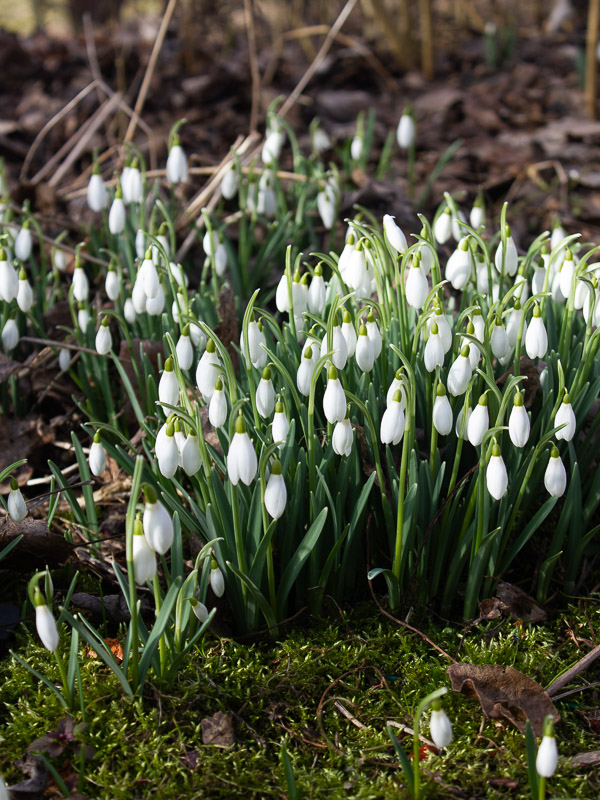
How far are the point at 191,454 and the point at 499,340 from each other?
0.82m

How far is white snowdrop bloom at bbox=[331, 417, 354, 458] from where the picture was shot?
5.68 feet

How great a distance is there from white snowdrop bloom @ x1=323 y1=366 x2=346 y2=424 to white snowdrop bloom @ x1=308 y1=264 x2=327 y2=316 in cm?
51

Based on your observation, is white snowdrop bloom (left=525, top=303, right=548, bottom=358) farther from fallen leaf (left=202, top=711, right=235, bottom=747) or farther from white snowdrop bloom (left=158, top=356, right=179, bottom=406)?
fallen leaf (left=202, top=711, right=235, bottom=747)

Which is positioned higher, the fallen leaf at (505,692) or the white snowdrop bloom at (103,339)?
the white snowdrop bloom at (103,339)

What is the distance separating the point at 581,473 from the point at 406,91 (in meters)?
4.62

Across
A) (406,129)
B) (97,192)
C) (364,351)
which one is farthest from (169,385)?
(406,129)

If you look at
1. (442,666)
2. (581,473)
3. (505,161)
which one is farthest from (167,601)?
(505,161)

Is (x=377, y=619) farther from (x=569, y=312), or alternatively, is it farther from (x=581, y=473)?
(x=569, y=312)

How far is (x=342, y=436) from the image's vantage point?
5.69ft

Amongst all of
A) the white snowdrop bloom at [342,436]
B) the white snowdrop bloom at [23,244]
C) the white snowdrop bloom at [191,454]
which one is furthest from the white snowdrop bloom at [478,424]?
the white snowdrop bloom at [23,244]

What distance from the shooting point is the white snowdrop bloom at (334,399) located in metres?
1.68

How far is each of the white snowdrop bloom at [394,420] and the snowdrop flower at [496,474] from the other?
0.69 ft

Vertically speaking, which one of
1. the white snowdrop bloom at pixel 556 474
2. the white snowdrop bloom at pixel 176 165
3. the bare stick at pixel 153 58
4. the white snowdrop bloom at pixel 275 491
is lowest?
the white snowdrop bloom at pixel 556 474

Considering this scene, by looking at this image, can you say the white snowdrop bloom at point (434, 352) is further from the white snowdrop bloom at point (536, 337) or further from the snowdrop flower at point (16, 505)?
the snowdrop flower at point (16, 505)
